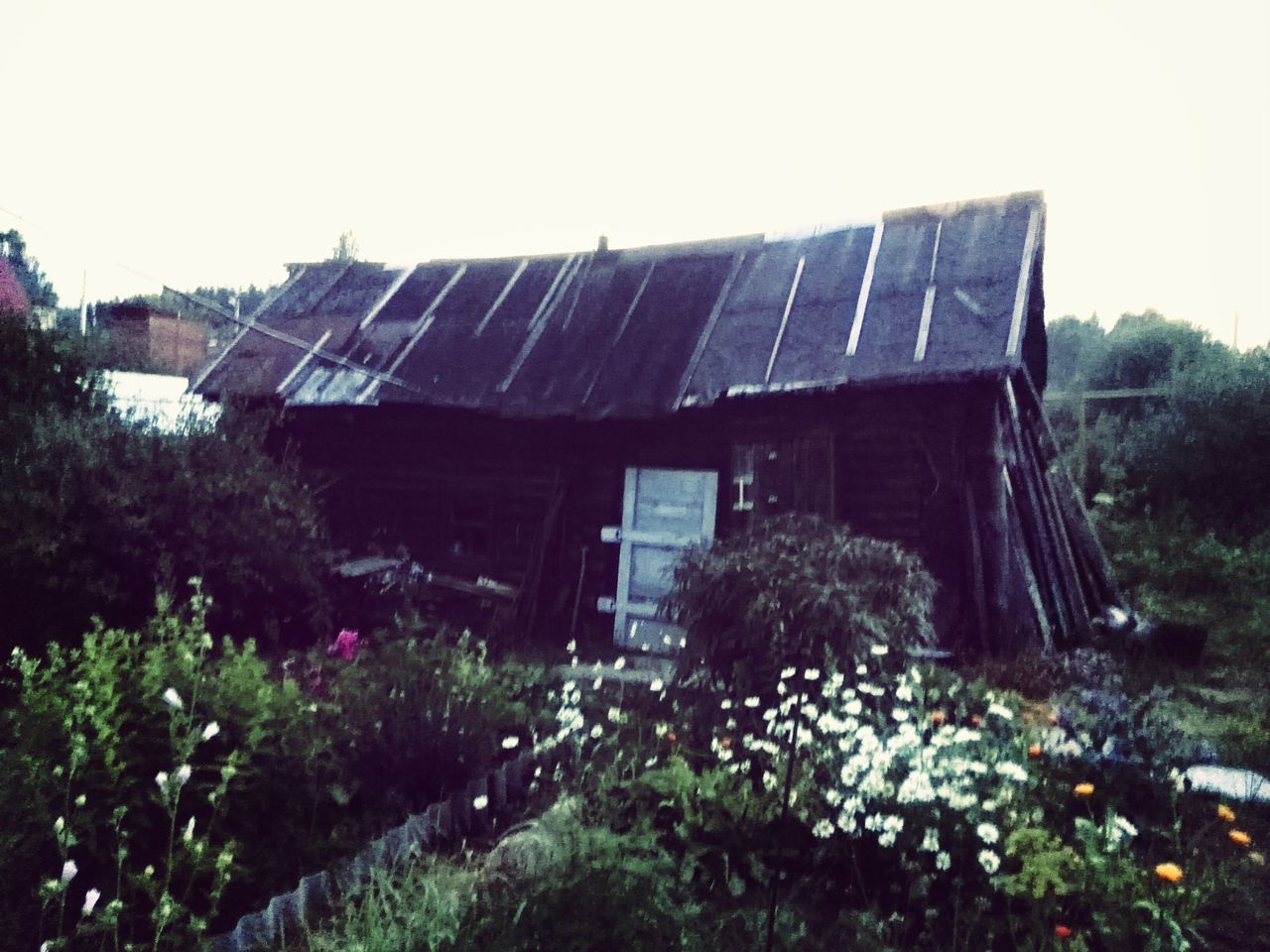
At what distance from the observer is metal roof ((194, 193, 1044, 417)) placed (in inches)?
295

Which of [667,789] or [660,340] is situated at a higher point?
[660,340]

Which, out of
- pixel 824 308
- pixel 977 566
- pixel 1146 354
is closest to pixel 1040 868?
pixel 977 566

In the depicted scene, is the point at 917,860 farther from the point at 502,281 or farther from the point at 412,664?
the point at 502,281

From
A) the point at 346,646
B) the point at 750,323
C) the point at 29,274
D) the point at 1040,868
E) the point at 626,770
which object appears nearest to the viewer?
the point at 1040,868

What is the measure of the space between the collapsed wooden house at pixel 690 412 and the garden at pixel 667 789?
6.20ft

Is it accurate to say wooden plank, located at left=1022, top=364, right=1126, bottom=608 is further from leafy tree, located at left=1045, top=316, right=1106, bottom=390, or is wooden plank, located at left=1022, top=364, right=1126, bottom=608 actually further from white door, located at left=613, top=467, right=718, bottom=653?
leafy tree, located at left=1045, top=316, right=1106, bottom=390

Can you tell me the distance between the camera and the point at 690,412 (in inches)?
329

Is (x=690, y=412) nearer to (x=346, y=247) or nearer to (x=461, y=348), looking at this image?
(x=461, y=348)

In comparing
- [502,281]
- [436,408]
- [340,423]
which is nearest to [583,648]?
[436,408]

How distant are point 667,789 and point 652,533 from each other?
4.83 meters

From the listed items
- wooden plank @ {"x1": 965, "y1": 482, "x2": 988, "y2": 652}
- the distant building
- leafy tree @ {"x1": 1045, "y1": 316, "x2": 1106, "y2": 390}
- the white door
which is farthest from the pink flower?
leafy tree @ {"x1": 1045, "y1": 316, "x2": 1106, "y2": 390}

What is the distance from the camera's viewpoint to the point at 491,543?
971cm

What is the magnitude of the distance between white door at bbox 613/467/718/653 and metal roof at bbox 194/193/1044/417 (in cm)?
100

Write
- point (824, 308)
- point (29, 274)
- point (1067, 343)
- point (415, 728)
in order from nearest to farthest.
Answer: point (415, 728)
point (824, 308)
point (1067, 343)
point (29, 274)
